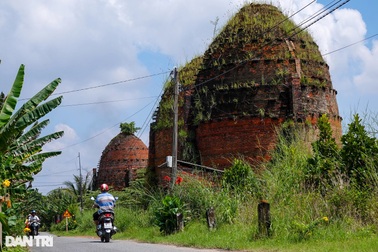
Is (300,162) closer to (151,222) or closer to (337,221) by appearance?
(337,221)

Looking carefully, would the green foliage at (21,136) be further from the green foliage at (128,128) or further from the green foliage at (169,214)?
the green foliage at (128,128)

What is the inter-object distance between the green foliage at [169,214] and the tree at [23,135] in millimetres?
4685

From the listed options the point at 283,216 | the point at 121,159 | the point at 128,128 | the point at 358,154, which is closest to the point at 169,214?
the point at 283,216

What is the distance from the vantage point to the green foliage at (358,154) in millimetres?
14102

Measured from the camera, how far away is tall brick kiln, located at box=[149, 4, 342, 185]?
85.3ft

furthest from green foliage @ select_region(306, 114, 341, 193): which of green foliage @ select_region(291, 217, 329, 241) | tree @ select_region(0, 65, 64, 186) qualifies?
tree @ select_region(0, 65, 64, 186)

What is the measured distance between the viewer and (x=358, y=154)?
14609mm

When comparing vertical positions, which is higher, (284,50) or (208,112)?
(284,50)

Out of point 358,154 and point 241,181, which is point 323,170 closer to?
point 358,154

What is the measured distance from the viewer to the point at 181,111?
96.0 ft

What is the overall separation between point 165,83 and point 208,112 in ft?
10.4

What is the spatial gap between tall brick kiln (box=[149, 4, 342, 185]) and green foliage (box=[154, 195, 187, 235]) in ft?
32.8

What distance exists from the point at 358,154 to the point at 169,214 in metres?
5.27

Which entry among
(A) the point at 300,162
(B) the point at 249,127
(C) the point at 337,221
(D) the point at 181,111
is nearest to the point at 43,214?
(D) the point at 181,111
